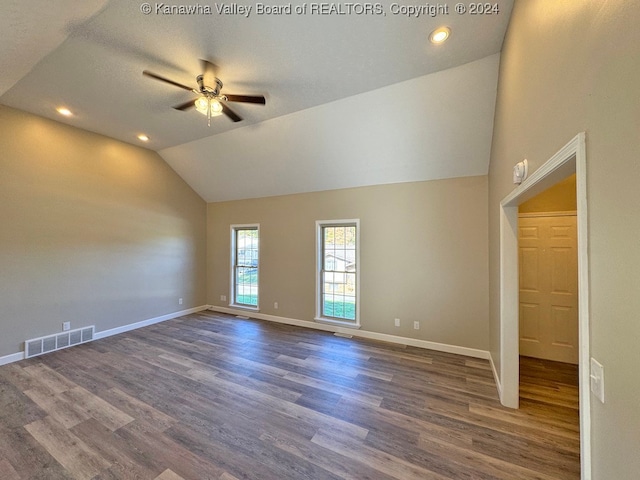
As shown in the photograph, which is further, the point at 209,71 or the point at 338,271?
the point at 338,271

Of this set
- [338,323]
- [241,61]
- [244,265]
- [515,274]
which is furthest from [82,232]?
[515,274]

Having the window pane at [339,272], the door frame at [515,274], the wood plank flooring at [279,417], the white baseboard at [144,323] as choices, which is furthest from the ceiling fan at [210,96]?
the white baseboard at [144,323]

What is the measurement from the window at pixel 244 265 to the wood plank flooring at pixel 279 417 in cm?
205

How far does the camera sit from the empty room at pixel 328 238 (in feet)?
3.58

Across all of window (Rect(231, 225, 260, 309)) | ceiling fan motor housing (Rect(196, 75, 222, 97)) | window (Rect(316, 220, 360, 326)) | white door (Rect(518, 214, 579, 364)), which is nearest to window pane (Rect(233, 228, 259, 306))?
window (Rect(231, 225, 260, 309))

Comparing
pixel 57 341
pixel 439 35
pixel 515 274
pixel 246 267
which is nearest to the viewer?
pixel 439 35

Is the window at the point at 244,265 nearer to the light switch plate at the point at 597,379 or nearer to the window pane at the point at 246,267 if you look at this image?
the window pane at the point at 246,267

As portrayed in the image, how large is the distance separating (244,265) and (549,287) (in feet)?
18.0

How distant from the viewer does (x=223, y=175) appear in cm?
500

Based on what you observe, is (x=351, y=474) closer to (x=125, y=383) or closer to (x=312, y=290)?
(x=125, y=383)

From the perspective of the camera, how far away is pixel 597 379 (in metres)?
0.92

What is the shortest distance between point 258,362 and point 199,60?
3.56 meters

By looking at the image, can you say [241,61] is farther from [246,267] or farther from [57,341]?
[57,341]

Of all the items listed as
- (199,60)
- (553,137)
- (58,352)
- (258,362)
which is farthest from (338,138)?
(58,352)
